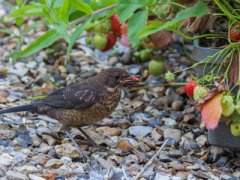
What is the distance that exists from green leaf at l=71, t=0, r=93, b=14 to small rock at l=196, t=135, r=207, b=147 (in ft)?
3.22

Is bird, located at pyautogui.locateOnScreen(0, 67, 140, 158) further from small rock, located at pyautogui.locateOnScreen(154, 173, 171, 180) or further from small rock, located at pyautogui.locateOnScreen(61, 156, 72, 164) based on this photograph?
small rock, located at pyautogui.locateOnScreen(154, 173, 171, 180)

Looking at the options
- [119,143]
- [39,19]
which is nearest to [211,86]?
[119,143]

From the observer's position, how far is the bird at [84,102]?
376cm

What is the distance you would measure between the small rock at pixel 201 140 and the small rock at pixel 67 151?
29.5 inches

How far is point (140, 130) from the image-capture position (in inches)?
155

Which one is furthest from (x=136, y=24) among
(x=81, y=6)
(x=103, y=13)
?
(x=103, y=13)

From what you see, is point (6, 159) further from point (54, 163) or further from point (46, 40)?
point (46, 40)

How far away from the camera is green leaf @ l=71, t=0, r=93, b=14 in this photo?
3.54 meters

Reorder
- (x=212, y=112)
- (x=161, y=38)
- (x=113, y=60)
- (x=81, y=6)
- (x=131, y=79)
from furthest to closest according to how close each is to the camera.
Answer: (x=113, y=60) < (x=161, y=38) < (x=131, y=79) < (x=81, y=6) < (x=212, y=112)

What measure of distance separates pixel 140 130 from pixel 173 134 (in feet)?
0.69

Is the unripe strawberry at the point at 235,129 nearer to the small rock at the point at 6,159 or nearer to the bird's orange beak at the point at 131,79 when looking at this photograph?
the bird's orange beak at the point at 131,79

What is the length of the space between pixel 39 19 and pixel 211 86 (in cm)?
290

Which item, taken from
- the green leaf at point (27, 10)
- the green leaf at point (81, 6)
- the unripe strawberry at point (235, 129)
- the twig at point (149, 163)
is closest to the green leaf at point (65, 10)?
the green leaf at point (81, 6)

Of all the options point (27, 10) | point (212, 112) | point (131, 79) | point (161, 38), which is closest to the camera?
point (212, 112)
